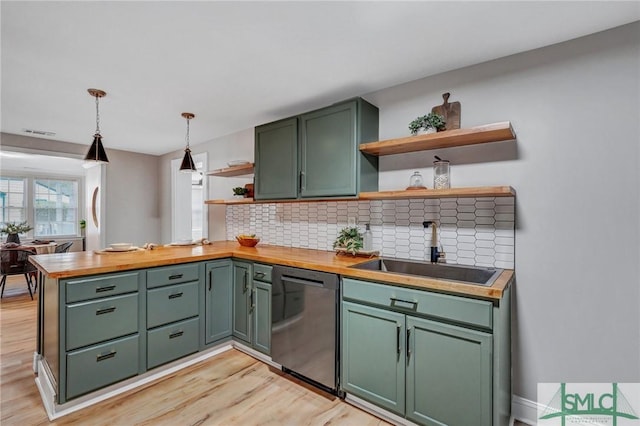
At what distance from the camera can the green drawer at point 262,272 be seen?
2502mm

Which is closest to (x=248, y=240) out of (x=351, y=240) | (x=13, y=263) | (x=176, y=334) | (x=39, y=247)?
(x=176, y=334)

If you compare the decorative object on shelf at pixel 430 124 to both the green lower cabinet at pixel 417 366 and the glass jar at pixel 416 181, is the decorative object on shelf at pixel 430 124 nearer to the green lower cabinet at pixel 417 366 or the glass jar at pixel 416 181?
the glass jar at pixel 416 181

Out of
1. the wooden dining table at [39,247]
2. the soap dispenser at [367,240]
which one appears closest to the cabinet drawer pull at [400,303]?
the soap dispenser at [367,240]

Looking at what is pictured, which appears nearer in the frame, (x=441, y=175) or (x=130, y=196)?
(x=441, y=175)

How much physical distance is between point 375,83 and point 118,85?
207 centimetres

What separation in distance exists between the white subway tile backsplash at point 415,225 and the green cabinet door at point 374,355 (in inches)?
26.6

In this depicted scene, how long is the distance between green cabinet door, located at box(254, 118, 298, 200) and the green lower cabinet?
1.29 metres

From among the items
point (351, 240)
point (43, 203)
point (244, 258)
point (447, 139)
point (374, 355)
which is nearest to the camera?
point (374, 355)

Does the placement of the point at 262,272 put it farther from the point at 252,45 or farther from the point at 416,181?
the point at 252,45

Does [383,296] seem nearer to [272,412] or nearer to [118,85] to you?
[272,412]

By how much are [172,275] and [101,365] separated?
707mm

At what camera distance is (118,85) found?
2.49 meters

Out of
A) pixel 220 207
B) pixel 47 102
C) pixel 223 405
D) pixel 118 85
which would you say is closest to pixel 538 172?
pixel 223 405

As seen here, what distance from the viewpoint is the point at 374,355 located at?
1.88 m
